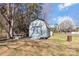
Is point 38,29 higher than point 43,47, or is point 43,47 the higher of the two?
point 38,29

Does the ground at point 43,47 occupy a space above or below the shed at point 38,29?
below

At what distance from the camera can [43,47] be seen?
3.87ft

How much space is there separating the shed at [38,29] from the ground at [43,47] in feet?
0.11

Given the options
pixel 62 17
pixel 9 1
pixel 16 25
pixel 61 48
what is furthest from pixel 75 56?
pixel 9 1

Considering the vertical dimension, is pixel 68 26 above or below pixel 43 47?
above

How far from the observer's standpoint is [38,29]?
1192 mm

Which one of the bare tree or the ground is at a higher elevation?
the bare tree

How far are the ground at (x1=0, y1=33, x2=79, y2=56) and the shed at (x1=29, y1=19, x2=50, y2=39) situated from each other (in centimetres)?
3

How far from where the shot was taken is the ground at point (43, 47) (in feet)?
3.82

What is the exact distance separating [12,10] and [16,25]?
101mm

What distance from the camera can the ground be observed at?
1164 millimetres

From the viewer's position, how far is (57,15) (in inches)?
46.5

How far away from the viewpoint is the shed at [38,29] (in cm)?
119

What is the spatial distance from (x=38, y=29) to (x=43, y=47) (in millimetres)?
120
